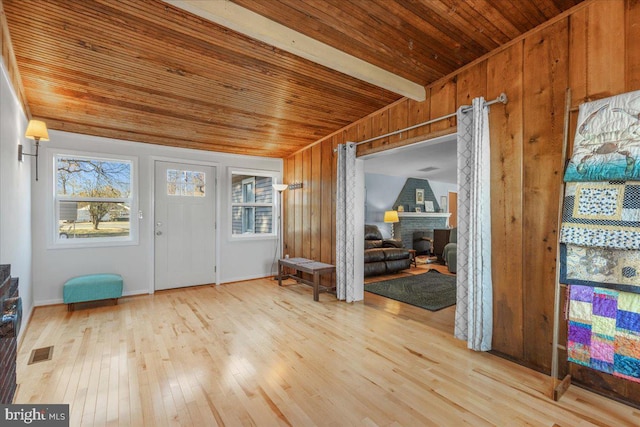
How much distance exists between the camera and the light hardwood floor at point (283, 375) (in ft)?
5.64

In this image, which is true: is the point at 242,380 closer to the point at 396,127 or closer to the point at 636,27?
the point at 396,127

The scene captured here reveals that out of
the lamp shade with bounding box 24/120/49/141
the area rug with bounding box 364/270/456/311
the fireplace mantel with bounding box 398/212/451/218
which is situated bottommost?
the area rug with bounding box 364/270/456/311

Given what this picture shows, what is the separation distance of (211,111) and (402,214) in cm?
582

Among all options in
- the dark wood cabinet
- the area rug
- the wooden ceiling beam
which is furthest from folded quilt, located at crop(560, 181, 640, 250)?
the dark wood cabinet

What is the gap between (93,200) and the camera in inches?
163

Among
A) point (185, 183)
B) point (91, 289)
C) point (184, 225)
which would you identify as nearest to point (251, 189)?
point (185, 183)

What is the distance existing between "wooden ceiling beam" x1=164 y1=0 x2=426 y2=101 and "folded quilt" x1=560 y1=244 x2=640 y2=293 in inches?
76.5

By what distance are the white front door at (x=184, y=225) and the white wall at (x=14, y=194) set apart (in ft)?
4.78

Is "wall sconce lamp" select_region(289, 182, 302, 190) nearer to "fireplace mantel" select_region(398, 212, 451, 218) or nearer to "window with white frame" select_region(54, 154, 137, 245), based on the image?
"window with white frame" select_region(54, 154, 137, 245)

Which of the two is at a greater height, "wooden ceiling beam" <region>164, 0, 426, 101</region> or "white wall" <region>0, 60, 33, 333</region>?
"wooden ceiling beam" <region>164, 0, 426, 101</region>

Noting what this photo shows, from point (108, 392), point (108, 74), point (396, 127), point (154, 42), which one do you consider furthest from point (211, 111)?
point (108, 392)

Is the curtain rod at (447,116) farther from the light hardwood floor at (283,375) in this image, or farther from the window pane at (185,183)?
the window pane at (185,183)

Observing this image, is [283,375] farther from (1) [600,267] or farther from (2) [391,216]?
(2) [391,216]

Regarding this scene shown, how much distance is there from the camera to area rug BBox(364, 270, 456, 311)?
3906 mm
